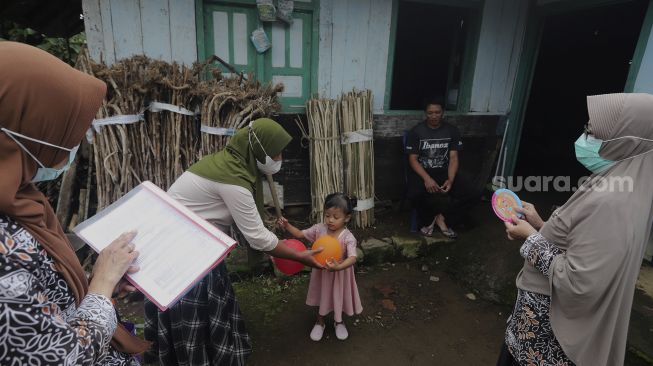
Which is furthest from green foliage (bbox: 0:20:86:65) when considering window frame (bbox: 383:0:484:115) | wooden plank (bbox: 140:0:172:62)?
window frame (bbox: 383:0:484:115)

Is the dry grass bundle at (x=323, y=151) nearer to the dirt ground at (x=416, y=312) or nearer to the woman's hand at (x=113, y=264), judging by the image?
the dirt ground at (x=416, y=312)

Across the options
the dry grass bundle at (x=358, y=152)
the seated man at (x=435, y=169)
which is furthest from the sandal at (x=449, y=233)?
the dry grass bundle at (x=358, y=152)

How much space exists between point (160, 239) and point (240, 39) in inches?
132

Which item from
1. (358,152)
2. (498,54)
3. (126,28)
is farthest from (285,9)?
(498,54)

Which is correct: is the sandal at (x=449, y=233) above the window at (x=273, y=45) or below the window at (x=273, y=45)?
below

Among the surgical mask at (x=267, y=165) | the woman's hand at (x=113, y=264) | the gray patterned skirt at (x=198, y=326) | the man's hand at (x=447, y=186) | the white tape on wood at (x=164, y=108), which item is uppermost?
the white tape on wood at (x=164, y=108)

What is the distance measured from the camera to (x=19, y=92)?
0.94 meters

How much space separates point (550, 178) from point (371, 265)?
180 inches

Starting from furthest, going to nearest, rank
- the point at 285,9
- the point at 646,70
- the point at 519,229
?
the point at 285,9, the point at 646,70, the point at 519,229

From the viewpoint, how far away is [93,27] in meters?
3.72

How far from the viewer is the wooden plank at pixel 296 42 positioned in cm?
434

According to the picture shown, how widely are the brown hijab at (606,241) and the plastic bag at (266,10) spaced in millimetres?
3424

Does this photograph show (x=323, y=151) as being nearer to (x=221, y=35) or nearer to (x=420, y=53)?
(x=221, y=35)

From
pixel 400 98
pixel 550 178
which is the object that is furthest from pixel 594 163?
pixel 400 98
